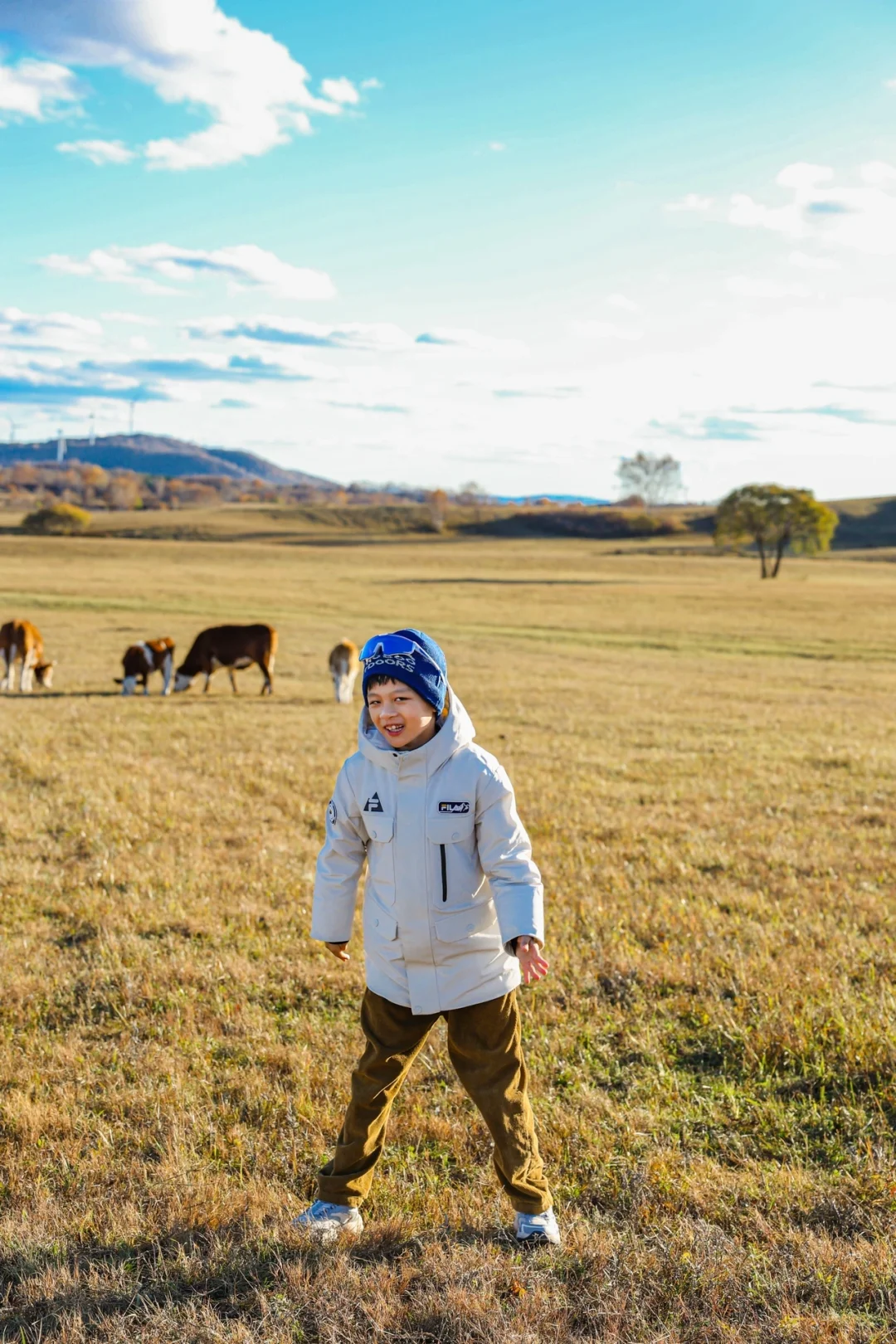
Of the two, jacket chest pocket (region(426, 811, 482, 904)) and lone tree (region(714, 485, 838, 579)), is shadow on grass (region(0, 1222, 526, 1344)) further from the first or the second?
lone tree (region(714, 485, 838, 579))

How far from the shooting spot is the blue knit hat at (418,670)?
150 inches

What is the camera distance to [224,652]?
21156mm

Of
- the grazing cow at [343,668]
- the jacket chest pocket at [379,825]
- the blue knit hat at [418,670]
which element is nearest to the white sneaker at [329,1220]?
the jacket chest pocket at [379,825]

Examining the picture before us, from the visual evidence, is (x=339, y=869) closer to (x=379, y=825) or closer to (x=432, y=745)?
(x=379, y=825)

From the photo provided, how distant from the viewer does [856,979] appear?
243 inches

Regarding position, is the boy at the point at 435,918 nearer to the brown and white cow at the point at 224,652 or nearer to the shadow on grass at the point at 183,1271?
the shadow on grass at the point at 183,1271

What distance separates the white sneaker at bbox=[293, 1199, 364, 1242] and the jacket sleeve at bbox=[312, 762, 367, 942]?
1043 mm

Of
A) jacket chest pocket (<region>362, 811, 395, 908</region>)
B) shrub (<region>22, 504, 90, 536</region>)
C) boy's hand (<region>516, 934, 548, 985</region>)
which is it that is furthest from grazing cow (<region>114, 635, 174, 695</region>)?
shrub (<region>22, 504, 90, 536</region>)

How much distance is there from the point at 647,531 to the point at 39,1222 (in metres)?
156

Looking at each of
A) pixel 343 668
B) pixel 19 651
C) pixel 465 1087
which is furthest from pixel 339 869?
pixel 19 651

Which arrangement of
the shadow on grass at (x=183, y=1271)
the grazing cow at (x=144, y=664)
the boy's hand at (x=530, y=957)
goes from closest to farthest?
the shadow on grass at (x=183, y=1271) < the boy's hand at (x=530, y=957) < the grazing cow at (x=144, y=664)

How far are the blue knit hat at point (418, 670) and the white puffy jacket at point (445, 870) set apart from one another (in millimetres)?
125

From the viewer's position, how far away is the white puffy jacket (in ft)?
12.6

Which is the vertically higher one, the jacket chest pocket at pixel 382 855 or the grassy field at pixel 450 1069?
the jacket chest pocket at pixel 382 855
